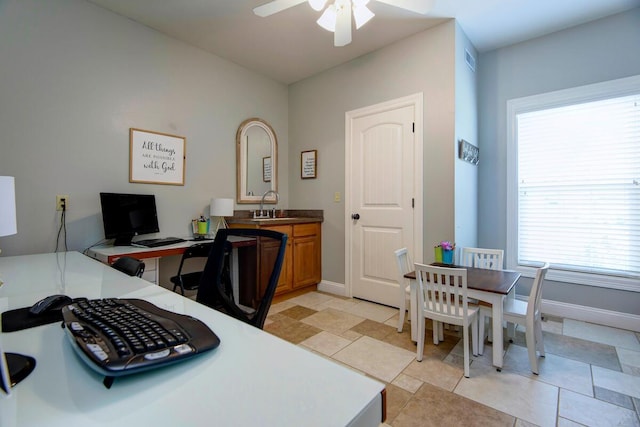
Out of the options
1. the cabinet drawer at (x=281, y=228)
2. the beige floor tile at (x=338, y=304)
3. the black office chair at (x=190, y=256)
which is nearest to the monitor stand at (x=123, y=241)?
the black office chair at (x=190, y=256)

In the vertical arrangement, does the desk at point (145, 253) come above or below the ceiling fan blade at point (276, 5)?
below

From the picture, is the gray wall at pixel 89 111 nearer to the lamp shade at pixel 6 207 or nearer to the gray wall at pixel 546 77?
the lamp shade at pixel 6 207

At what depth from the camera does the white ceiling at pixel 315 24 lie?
261 cm

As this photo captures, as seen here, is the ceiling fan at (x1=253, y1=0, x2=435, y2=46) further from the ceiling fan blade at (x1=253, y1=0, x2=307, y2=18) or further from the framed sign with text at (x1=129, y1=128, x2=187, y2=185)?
the framed sign with text at (x1=129, y1=128, x2=187, y2=185)

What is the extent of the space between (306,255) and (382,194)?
1202 millimetres

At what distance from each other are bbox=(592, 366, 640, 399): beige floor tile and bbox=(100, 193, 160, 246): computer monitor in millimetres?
3557

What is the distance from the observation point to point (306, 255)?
3.75m

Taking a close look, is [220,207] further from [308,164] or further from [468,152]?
[468,152]

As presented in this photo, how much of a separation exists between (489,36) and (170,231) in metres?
3.85

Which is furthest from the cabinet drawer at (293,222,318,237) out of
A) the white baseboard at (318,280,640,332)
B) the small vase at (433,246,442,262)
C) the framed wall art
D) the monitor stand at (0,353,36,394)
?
the monitor stand at (0,353,36,394)

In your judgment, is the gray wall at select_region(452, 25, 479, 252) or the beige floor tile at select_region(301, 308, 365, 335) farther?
the gray wall at select_region(452, 25, 479, 252)

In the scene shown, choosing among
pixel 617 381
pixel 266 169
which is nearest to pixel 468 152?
pixel 617 381

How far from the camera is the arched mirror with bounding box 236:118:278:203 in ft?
12.1

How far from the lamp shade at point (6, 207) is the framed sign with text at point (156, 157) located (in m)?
1.33
